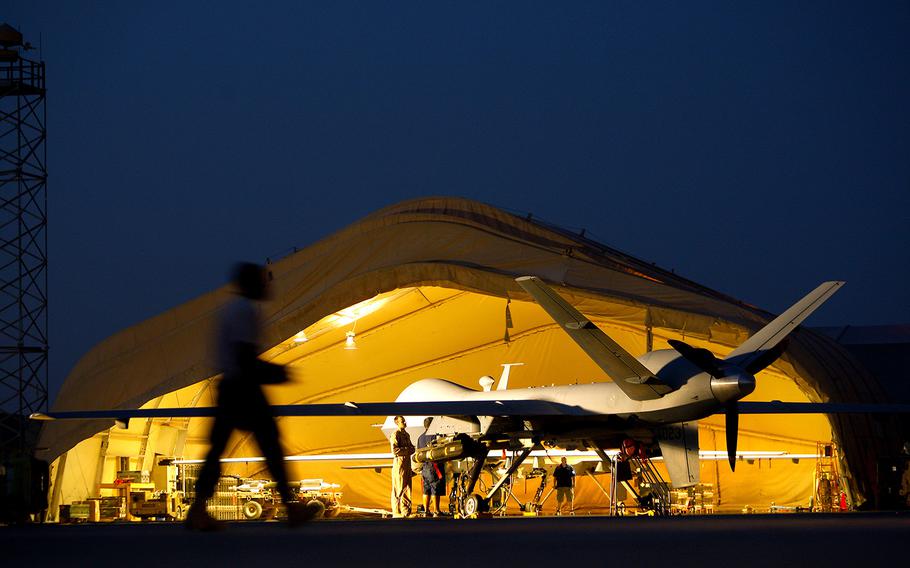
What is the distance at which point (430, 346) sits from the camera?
29.7 metres

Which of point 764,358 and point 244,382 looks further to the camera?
point 764,358

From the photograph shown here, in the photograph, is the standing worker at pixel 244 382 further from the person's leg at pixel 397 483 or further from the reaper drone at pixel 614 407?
the person's leg at pixel 397 483

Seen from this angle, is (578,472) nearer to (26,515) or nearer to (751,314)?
(751,314)

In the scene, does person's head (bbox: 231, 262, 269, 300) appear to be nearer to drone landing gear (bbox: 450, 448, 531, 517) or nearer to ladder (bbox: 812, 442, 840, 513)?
drone landing gear (bbox: 450, 448, 531, 517)

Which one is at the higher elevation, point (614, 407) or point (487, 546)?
point (614, 407)

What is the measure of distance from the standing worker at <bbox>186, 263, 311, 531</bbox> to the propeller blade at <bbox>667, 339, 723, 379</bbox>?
6.30m

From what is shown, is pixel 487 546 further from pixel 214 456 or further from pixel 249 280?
pixel 249 280

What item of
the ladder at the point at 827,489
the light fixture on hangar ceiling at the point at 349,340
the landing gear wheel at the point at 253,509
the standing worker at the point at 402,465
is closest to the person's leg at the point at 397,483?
the standing worker at the point at 402,465

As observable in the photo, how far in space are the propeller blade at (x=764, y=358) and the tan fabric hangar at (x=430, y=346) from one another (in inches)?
174

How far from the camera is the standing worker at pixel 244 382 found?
33.8 feet

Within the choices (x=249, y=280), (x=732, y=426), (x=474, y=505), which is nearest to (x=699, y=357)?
(x=732, y=426)

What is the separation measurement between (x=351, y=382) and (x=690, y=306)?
38.4 feet

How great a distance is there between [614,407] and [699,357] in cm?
230

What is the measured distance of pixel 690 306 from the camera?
2175cm
